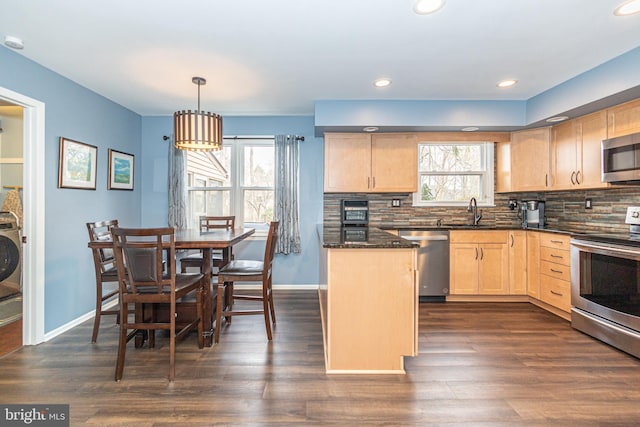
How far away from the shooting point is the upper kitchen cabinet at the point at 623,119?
8.95 ft

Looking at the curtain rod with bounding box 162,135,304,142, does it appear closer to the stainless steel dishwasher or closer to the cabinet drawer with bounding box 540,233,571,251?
the stainless steel dishwasher

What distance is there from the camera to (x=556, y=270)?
131 inches

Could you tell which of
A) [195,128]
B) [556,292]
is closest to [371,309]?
[195,128]

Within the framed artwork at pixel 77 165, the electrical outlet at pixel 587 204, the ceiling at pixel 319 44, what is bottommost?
the electrical outlet at pixel 587 204

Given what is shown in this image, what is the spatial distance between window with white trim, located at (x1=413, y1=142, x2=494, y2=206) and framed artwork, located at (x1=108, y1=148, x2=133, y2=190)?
373 cm

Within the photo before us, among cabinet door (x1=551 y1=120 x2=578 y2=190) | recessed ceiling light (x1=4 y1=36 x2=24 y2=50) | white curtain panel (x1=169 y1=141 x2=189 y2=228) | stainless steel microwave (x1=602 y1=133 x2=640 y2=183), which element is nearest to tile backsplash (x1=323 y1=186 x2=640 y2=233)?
cabinet door (x1=551 y1=120 x2=578 y2=190)

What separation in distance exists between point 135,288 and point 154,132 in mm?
2905

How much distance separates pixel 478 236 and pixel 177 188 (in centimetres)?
380

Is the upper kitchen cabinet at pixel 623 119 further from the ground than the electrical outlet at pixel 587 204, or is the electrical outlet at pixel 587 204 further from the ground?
the upper kitchen cabinet at pixel 623 119

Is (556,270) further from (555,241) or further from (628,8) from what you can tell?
(628,8)

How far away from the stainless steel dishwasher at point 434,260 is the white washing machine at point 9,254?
409cm

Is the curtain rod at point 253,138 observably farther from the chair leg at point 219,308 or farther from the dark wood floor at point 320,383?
the dark wood floor at point 320,383

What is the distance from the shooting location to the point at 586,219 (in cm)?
355

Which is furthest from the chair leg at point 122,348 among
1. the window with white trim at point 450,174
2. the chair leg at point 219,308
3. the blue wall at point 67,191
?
the window with white trim at point 450,174
